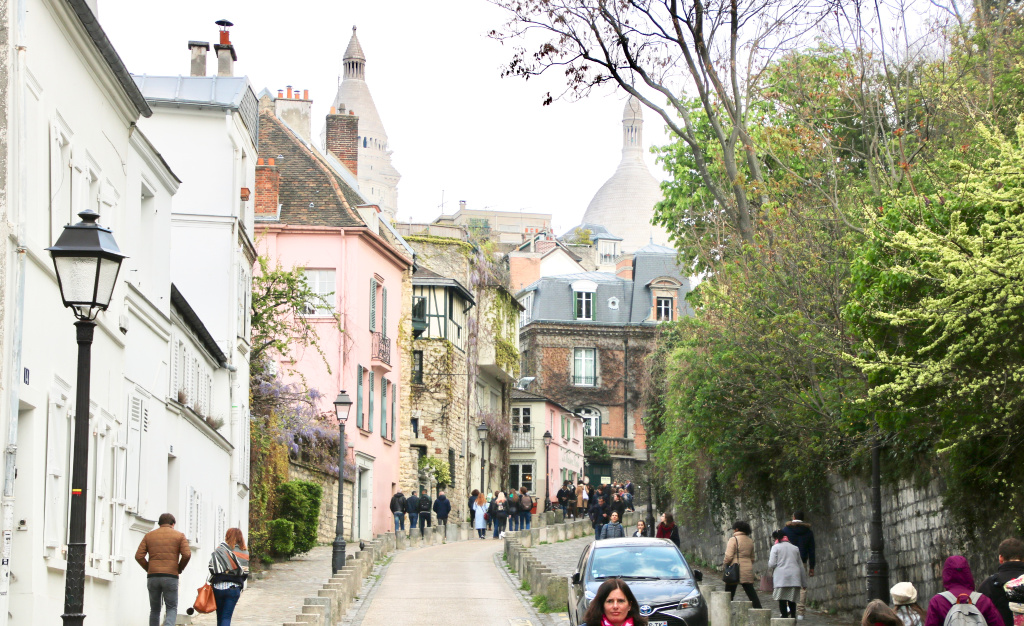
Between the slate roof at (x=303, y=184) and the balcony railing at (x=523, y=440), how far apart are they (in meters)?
25.2

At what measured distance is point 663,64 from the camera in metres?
19.3

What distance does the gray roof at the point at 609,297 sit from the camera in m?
76.8

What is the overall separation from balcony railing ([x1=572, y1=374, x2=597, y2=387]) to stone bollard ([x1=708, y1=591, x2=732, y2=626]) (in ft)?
189

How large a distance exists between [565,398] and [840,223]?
5654 centimetres

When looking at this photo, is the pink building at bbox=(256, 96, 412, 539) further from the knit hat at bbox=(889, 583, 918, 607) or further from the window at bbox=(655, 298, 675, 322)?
the window at bbox=(655, 298, 675, 322)

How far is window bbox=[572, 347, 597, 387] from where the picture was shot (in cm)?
7462

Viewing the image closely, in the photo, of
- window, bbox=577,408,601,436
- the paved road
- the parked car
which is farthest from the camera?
window, bbox=577,408,601,436

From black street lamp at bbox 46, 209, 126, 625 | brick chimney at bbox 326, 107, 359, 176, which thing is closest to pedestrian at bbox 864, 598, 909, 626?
black street lamp at bbox 46, 209, 126, 625

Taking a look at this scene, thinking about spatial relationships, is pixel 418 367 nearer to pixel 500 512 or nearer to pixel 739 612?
pixel 500 512

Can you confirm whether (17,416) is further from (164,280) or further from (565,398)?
(565,398)

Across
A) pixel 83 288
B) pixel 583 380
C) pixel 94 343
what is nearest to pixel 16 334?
pixel 83 288

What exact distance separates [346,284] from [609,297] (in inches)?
1559

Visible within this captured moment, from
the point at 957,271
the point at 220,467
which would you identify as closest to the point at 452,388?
the point at 220,467

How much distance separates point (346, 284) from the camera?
39594 mm
